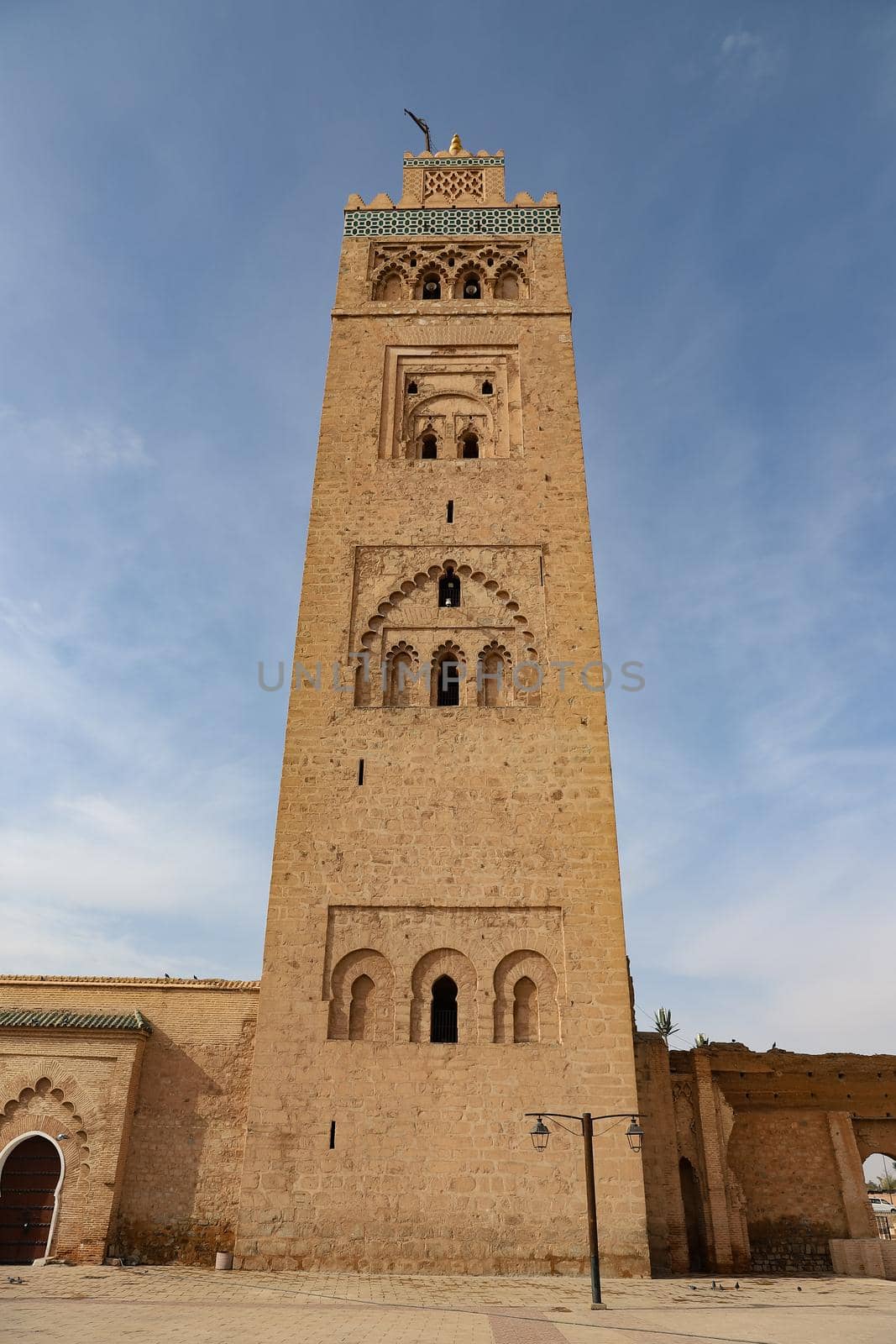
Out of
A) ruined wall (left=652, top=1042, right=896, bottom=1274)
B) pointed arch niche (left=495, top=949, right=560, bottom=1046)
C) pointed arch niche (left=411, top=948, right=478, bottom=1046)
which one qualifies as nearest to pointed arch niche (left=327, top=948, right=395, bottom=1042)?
pointed arch niche (left=411, top=948, right=478, bottom=1046)

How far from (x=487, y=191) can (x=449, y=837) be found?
47.7 ft

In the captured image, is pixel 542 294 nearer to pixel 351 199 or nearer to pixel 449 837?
pixel 351 199

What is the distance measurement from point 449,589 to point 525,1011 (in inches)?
244

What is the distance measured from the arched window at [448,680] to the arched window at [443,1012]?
391 centimetres

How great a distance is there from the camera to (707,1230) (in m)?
13.2

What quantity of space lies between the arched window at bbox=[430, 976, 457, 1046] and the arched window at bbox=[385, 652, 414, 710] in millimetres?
3762

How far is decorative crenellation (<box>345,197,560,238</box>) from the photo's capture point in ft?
59.9

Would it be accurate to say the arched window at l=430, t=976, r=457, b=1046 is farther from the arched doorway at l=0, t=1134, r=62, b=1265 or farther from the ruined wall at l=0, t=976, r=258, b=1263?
the arched doorway at l=0, t=1134, r=62, b=1265

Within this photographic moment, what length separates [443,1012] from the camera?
1110 centimetres

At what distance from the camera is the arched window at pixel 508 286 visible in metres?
17.6

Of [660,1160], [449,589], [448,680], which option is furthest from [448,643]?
[660,1160]

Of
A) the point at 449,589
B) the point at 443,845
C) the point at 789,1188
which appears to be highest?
the point at 449,589

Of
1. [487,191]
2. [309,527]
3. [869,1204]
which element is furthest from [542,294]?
[869,1204]

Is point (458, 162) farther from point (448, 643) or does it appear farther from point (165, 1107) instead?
point (165, 1107)
